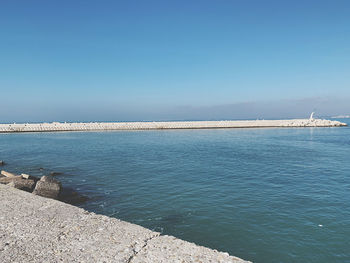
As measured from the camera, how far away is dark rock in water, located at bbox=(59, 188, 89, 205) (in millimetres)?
14359

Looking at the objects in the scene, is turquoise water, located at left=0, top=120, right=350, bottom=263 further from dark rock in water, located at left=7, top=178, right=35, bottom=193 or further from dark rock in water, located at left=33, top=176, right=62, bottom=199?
dark rock in water, located at left=7, top=178, right=35, bottom=193

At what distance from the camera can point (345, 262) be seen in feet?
26.3

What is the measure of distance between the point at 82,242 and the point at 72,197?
817 centimetres

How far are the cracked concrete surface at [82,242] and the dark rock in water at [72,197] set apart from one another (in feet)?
13.3

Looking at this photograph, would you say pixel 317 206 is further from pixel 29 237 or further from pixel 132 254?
pixel 29 237

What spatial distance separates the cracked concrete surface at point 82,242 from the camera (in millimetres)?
6801

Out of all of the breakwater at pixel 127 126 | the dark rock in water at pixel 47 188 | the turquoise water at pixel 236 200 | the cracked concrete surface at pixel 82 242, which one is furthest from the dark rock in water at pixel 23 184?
the breakwater at pixel 127 126

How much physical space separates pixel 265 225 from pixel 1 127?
9575 centimetres

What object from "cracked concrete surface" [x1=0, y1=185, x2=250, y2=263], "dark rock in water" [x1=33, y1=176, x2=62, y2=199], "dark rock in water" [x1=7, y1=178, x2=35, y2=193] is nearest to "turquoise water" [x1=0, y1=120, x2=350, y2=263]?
"dark rock in water" [x1=33, y1=176, x2=62, y2=199]

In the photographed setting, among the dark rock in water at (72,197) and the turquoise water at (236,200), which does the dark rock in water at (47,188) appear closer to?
the dark rock in water at (72,197)

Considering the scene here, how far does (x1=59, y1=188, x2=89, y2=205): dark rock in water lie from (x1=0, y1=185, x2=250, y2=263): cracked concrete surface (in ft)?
13.3

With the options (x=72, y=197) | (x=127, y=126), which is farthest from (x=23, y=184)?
(x=127, y=126)

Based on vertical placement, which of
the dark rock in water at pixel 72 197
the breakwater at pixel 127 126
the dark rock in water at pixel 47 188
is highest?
the breakwater at pixel 127 126

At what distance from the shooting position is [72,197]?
14914mm
